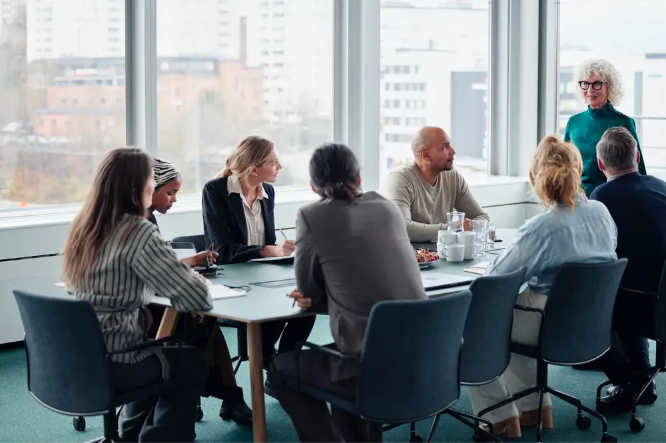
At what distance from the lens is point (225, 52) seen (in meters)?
6.27

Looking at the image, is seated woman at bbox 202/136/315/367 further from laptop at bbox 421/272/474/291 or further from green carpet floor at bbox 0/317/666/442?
laptop at bbox 421/272/474/291

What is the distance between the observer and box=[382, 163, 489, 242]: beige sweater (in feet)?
15.5

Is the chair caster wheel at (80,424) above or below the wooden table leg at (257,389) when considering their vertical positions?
below

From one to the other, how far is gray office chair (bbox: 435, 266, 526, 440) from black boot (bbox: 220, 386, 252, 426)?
0.99 meters

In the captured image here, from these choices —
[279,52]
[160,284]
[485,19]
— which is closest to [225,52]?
[279,52]

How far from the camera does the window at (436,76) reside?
7.13 m

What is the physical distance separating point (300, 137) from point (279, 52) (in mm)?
644

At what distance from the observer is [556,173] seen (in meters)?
3.69

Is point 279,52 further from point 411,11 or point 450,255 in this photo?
point 450,255

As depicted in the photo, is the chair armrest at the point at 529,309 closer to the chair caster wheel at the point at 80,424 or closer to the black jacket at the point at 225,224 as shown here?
the black jacket at the point at 225,224

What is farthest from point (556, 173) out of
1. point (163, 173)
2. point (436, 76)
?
point (436, 76)

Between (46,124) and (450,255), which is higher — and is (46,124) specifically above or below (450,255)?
above

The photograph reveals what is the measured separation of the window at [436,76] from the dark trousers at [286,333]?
3067mm

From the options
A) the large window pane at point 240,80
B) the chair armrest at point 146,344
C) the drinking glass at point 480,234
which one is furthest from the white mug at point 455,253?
the large window pane at point 240,80
